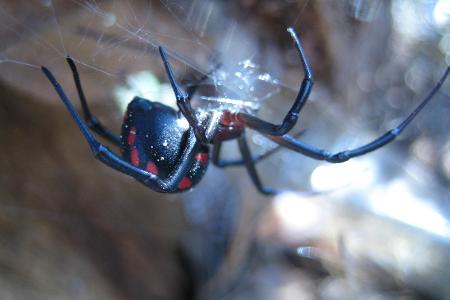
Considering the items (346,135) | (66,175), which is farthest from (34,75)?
(346,135)

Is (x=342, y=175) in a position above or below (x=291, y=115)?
below

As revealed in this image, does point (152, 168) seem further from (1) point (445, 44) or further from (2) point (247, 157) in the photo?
(1) point (445, 44)

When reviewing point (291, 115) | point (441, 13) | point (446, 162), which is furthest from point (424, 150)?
point (291, 115)

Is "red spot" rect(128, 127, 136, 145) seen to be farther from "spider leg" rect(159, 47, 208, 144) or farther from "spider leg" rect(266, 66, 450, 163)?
"spider leg" rect(266, 66, 450, 163)

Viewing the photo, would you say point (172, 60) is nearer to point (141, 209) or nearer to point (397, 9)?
point (141, 209)

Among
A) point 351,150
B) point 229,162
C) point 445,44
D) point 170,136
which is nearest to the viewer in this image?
point 170,136

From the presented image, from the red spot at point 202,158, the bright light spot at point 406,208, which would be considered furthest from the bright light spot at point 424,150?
the red spot at point 202,158

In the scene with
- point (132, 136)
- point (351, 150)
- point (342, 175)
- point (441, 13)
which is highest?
point (441, 13)

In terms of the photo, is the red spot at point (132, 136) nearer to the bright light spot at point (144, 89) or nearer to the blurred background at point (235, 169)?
the blurred background at point (235, 169)
